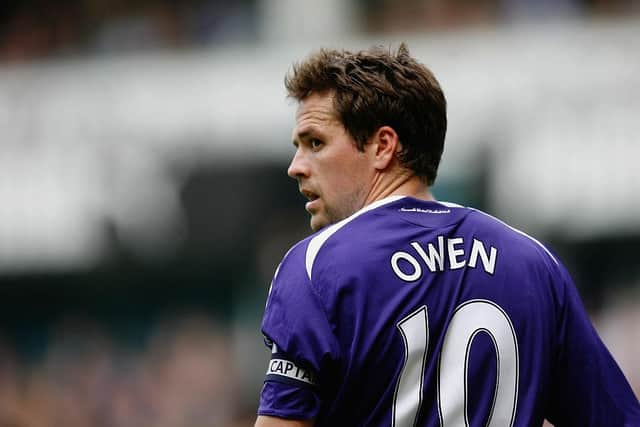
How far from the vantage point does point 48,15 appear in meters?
15.2

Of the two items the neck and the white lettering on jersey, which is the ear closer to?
the neck

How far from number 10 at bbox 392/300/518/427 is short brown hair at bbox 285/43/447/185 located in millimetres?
457

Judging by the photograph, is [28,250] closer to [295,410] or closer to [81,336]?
[81,336]

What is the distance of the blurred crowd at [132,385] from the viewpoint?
10.8 m

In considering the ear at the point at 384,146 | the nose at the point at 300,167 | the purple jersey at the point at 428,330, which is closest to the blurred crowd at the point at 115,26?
the nose at the point at 300,167

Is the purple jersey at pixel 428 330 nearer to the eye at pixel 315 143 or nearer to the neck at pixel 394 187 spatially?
the neck at pixel 394 187

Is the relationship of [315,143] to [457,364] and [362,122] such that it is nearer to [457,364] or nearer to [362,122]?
[362,122]

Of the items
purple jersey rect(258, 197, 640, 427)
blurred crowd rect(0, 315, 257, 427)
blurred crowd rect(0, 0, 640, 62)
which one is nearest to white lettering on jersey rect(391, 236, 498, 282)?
purple jersey rect(258, 197, 640, 427)

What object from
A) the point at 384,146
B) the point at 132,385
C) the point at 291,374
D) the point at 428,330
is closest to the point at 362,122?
the point at 384,146

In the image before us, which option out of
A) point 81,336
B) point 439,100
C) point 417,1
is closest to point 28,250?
point 81,336

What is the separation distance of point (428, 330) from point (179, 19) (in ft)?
38.9

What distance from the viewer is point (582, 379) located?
10.9ft

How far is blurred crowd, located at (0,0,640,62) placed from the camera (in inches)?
489

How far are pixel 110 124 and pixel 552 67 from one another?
15.0ft
